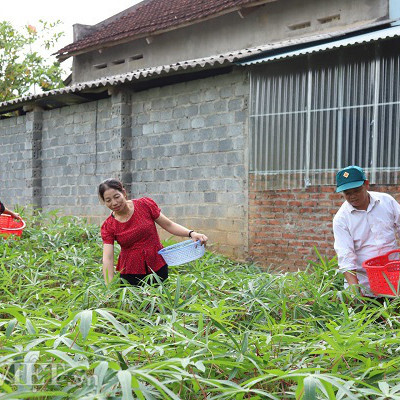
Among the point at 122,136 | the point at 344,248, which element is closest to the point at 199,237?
the point at 344,248

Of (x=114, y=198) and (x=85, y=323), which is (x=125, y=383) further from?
(x=114, y=198)

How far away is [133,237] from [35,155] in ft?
21.5

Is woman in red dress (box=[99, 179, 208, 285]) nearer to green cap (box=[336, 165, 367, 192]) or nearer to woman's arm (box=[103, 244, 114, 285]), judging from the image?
woman's arm (box=[103, 244, 114, 285])

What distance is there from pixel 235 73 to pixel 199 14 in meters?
5.36

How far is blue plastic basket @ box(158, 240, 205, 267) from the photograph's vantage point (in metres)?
4.80

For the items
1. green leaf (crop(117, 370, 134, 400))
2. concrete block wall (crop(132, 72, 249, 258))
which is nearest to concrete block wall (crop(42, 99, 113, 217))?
concrete block wall (crop(132, 72, 249, 258))

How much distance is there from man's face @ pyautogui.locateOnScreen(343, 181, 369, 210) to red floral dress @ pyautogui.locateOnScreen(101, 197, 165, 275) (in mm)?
1485

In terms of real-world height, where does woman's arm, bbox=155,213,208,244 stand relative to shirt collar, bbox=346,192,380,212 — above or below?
below

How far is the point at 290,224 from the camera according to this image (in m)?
7.33

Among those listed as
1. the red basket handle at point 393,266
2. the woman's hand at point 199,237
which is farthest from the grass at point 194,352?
the woman's hand at point 199,237

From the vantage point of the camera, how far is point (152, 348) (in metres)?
2.69

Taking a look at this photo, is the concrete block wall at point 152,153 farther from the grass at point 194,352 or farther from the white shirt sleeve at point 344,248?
the grass at point 194,352

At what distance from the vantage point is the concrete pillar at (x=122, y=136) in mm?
9172

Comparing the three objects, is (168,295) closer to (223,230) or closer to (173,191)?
(223,230)
